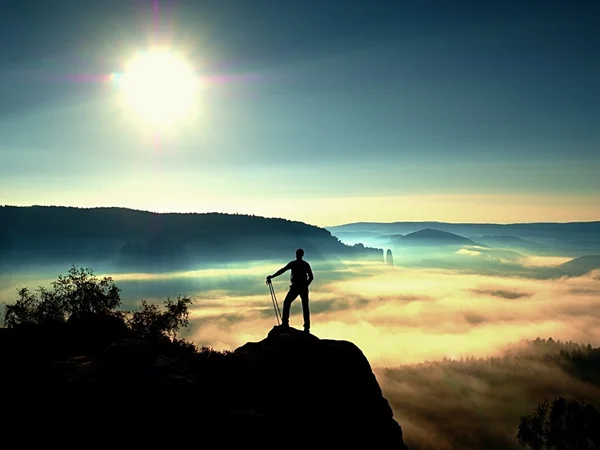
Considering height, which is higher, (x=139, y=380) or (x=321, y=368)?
(x=139, y=380)

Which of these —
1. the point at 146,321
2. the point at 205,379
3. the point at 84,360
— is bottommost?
the point at 146,321

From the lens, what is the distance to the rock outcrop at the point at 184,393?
1273 cm

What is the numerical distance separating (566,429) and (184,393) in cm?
6445

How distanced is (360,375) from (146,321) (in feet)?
112

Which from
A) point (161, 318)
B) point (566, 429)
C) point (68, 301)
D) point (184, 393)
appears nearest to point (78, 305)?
point (68, 301)

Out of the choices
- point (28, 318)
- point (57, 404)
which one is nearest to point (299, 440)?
point (57, 404)

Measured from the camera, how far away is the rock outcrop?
12.7 metres

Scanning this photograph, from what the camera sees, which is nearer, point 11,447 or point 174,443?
point 11,447

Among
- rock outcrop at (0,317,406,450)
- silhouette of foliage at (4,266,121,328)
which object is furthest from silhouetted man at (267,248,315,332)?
silhouette of foliage at (4,266,121,328)

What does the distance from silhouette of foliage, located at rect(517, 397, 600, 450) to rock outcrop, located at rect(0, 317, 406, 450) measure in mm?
53297

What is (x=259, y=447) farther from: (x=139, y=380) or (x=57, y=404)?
(x=57, y=404)

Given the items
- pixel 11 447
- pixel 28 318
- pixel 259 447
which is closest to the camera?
pixel 11 447

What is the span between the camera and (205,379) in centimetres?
1595

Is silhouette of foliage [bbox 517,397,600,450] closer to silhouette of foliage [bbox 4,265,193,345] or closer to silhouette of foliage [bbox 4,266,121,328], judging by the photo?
silhouette of foliage [bbox 4,265,193,345]
